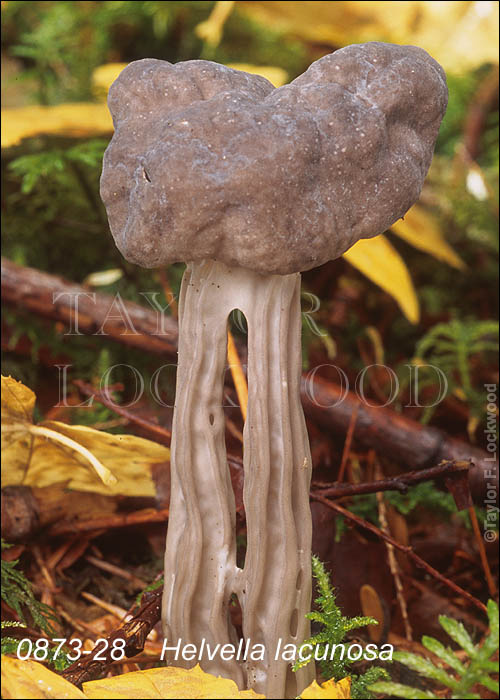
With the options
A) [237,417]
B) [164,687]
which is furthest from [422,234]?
[164,687]

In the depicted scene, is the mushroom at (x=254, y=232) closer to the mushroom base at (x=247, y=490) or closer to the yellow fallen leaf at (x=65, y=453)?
the mushroom base at (x=247, y=490)

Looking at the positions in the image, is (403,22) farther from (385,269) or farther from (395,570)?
(395,570)

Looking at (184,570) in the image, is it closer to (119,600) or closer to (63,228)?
(119,600)

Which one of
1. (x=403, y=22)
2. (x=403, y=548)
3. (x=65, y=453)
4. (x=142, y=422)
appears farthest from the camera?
(x=403, y=22)

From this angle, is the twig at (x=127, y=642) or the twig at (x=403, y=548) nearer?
the twig at (x=127, y=642)

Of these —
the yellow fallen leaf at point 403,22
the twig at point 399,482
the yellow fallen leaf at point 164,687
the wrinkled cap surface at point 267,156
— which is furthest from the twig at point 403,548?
the yellow fallen leaf at point 403,22

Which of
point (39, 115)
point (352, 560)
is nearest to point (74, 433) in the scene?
point (352, 560)
